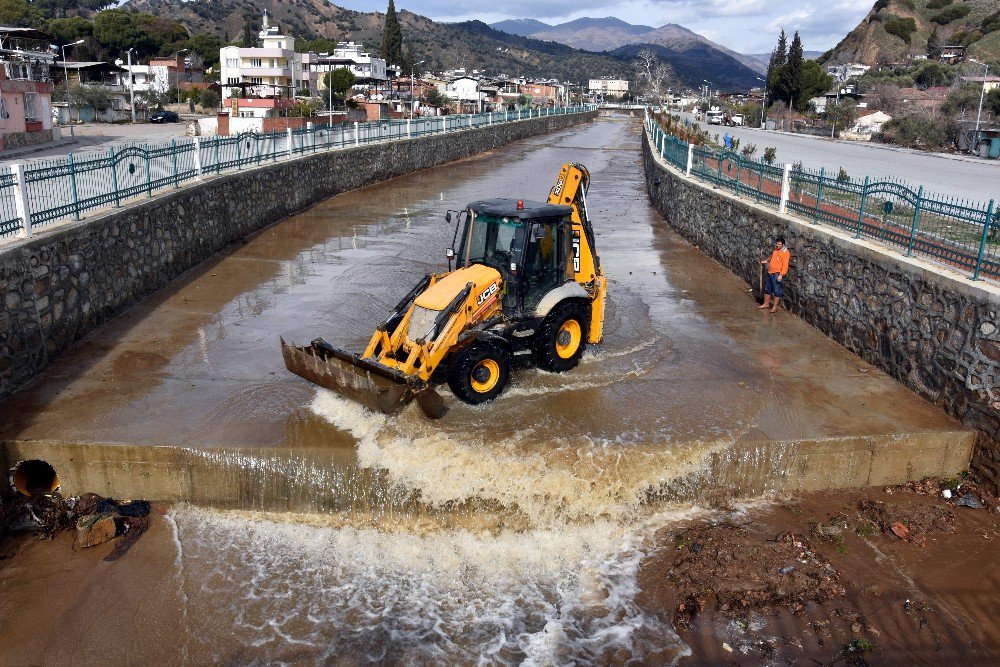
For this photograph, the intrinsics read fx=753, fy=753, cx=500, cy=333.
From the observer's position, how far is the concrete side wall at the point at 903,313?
7562 mm

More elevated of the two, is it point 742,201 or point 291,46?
point 291,46

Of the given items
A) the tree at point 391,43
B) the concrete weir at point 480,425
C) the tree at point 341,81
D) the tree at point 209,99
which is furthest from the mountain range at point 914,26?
the concrete weir at point 480,425

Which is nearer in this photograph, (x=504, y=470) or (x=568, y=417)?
(x=504, y=470)

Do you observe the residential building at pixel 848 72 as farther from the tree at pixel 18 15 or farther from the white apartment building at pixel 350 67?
the tree at pixel 18 15

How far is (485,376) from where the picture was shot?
8070 mm

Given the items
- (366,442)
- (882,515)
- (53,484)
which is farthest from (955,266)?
(53,484)

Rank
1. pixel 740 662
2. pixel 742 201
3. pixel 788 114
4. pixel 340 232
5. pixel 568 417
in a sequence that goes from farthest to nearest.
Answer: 1. pixel 788 114
2. pixel 340 232
3. pixel 742 201
4. pixel 568 417
5. pixel 740 662

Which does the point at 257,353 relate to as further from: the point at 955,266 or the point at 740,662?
the point at 955,266

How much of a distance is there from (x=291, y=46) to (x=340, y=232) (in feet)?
250

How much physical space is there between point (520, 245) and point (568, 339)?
4.81 feet

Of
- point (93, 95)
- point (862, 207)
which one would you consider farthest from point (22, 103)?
point (862, 207)

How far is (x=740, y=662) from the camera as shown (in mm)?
5473

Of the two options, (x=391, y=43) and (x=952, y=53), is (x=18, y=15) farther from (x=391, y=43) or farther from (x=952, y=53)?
(x=952, y=53)

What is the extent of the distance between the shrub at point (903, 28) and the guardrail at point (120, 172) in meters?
119
